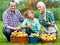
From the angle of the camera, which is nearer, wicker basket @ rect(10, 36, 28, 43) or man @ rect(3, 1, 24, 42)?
wicker basket @ rect(10, 36, 28, 43)

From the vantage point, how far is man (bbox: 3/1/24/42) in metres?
7.05

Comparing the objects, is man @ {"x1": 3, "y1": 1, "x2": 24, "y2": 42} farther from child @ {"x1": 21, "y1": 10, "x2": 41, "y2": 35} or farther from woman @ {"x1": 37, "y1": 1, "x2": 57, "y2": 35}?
woman @ {"x1": 37, "y1": 1, "x2": 57, "y2": 35}

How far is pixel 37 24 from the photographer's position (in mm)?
7133

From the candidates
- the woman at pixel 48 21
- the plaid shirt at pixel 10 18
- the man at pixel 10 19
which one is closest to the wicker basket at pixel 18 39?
the man at pixel 10 19

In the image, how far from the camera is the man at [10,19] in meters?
7.05

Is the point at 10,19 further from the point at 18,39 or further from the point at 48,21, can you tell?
the point at 48,21

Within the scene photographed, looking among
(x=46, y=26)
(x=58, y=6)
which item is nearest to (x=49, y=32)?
(x=46, y=26)

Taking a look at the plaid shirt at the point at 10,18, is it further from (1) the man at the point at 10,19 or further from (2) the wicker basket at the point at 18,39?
(2) the wicker basket at the point at 18,39

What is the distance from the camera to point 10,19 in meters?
7.25

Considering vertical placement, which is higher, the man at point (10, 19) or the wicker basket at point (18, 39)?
the man at point (10, 19)

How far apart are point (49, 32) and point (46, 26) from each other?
7.5 inches

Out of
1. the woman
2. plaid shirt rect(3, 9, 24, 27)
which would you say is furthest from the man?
the woman

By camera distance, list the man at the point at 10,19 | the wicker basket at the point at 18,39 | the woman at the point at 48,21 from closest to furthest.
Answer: the wicker basket at the point at 18,39 < the man at the point at 10,19 < the woman at the point at 48,21

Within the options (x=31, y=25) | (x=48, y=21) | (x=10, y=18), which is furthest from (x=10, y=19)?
(x=48, y=21)
